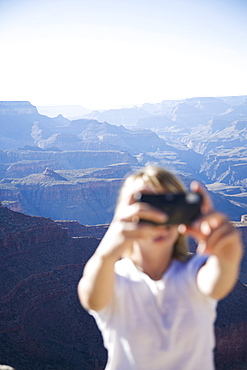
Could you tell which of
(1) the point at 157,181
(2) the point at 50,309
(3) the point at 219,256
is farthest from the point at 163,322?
(2) the point at 50,309

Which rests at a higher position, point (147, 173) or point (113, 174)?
point (147, 173)

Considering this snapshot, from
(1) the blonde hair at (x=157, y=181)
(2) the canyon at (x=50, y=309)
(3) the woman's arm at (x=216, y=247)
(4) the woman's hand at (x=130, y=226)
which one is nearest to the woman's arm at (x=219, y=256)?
(3) the woman's arm at (x=216, y=247)

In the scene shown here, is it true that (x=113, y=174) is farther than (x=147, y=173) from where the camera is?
Yes

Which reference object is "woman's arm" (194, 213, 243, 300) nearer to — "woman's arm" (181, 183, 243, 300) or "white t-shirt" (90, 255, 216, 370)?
"woman's arm" (181, 183, 243, 300)

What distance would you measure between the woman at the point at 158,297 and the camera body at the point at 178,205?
368mm

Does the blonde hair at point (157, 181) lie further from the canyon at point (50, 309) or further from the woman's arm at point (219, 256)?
the canyon at point (50, 309)

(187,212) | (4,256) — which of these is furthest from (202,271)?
(4,256)

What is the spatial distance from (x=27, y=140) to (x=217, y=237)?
657 feet

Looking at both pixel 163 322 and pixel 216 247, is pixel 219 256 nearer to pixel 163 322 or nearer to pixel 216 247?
pixel 216 247

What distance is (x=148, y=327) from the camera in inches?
150

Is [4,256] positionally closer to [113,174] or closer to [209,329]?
[209,329]

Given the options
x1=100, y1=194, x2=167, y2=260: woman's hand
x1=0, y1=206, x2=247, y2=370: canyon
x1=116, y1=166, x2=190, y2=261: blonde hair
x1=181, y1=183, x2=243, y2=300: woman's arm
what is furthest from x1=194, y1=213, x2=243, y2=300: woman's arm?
x1=0, y1=206, x2=247, y2=370: canyon

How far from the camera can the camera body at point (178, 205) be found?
3.11 meters

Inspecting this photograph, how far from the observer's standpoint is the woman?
11.9 ft
